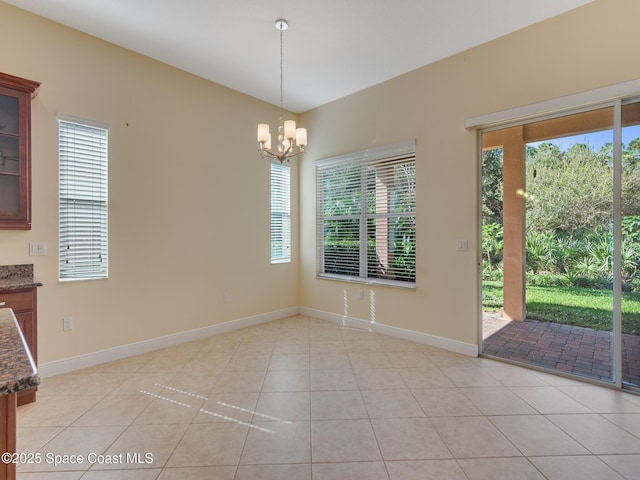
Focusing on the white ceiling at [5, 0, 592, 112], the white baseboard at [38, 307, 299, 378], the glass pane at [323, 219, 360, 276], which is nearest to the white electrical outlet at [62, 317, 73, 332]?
the white baseboard at [38, 307, 299, 378]

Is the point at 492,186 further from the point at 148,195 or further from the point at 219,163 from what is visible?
the point at 148,195

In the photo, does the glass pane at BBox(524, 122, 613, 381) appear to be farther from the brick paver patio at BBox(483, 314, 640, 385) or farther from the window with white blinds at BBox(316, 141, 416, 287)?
the window with white blinds at BBox(316, 141, 416, 287)

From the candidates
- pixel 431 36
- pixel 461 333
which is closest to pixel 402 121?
pixel 431 36

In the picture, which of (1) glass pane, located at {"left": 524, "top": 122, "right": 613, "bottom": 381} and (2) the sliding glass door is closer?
(2) the sliding glass door

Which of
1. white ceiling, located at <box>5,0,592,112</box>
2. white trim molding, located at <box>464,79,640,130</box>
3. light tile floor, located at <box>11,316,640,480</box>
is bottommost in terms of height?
light tile floor, located at <box>11,316,640,480</box>

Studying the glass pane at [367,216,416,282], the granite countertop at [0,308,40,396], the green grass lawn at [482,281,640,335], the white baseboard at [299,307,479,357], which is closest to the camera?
the granite countertop at [0,308,40,396]

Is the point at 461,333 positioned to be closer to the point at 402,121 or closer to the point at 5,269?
the point at 402,121

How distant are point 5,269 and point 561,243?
16.6 ft

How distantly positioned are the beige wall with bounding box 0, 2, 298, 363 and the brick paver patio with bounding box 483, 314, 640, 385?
309 cm

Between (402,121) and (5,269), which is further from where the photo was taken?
(402,121)

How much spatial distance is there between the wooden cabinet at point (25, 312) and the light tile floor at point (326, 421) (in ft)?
0.41

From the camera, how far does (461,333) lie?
353cm

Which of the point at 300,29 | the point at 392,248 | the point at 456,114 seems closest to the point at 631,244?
the point at 456,114

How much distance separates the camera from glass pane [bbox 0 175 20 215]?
8.52ft
